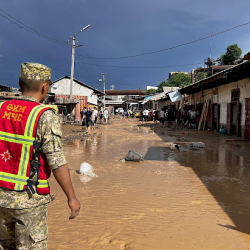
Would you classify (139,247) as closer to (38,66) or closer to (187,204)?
(187,204)

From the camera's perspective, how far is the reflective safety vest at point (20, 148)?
5.36 ft

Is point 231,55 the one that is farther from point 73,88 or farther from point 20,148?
point 20,148

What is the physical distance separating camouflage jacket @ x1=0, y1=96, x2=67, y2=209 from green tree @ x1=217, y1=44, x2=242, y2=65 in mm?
38886

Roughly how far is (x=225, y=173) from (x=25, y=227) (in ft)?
17.6

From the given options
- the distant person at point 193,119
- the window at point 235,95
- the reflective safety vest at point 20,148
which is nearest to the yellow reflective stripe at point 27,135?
the reflective safety vest at point 20,148

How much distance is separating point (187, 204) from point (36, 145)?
314cm

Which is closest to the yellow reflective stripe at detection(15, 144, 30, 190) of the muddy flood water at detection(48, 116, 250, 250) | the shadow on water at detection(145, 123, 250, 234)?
the muddy flood water at detection(48, 116, 250, 250)

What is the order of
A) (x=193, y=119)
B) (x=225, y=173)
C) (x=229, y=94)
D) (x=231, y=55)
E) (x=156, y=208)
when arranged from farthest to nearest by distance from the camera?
1. (x=231, y=55)
2. (x=193, y=119)
3. (x=229, y=94)
4. (x=225, y=173)
5. (x=156, y=208)

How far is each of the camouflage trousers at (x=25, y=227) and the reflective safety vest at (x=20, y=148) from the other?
154 mm

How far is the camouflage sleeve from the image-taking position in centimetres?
165

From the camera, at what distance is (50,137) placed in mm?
1650

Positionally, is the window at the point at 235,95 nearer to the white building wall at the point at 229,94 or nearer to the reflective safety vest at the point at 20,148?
the white building wall at the point at 229,94

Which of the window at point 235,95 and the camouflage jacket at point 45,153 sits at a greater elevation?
the window at point 235,95

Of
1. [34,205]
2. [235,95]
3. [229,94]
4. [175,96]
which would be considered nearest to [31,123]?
[34,205]
